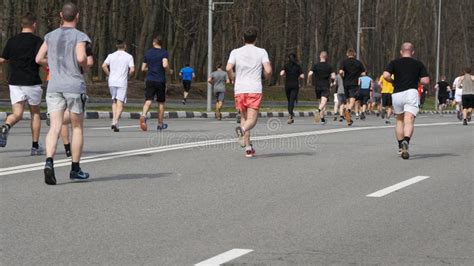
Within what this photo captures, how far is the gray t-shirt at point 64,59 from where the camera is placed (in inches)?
392

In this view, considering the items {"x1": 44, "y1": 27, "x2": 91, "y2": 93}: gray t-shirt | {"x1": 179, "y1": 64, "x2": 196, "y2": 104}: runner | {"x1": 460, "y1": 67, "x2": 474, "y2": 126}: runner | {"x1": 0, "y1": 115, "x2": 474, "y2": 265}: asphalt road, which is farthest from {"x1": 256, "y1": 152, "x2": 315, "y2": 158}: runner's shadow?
{"x1": 179, "y1": 64, "x2": 196, "y2": 104}: runner

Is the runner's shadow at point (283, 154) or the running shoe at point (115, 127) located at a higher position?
the running shoe at point (115, 127)

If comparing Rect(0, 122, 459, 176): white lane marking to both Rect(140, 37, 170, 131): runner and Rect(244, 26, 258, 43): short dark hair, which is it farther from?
Rect(140, 37, 170, 131): runner

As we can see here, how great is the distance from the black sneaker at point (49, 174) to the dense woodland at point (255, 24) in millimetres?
27805

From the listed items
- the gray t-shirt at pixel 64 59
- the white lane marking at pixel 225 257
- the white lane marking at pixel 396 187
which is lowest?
the white lane marking at pixel 225 257

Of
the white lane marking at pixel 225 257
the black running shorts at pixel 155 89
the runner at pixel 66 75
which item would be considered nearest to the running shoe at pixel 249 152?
the runner at pixel 66 75

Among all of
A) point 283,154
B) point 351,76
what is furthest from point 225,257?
point 351,76

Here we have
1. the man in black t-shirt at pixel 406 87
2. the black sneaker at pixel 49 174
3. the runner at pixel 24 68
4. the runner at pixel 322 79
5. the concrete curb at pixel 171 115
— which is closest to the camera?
the black sneaker at pixel 49 174

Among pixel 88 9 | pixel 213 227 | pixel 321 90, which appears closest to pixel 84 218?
pixel 213 227

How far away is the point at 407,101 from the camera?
14375 mm

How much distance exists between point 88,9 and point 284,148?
112ft

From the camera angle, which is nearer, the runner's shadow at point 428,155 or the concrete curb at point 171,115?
the runner's shadow at point 428,155

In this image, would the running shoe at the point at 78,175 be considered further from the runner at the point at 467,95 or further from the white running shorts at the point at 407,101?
the runner at the point at 467,95

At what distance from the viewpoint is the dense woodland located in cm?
4659
